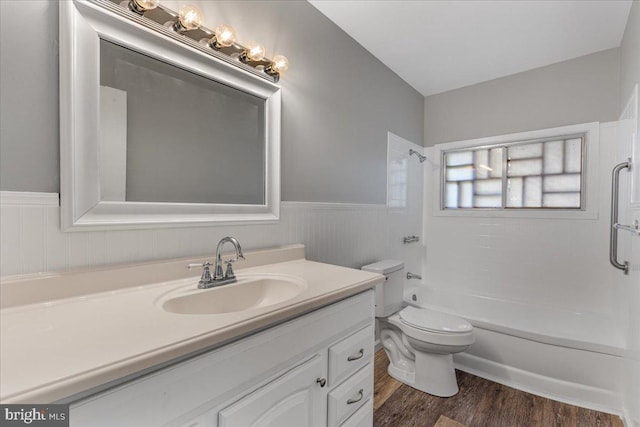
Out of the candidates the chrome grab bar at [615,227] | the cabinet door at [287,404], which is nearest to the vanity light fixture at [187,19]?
the cabinet door at [287,404]

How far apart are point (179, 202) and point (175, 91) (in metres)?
0.44

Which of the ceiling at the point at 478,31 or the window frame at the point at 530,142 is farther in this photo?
the window frame at the point at 530,142

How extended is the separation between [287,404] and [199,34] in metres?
1.40

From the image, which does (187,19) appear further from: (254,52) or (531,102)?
(531,102)

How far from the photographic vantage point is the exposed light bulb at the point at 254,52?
1.33 meters

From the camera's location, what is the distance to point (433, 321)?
6.38 ft

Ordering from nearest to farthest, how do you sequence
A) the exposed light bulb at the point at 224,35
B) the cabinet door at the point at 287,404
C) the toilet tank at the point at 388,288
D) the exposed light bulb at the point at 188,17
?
1. the cabinet door at the point at 287,404
2. the exposed light bulb at the point at 188,17
3. the exposed light bulb at the point at 224,35
4. the toilet tank at the point at 388,288

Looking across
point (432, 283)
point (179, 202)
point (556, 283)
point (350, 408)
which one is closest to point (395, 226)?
point (432, 283)

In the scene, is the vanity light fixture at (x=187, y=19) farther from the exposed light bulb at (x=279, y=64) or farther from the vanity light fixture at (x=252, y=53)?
the exposed light bulb at (x=279, y=64)

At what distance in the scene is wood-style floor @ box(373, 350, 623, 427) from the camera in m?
1.62

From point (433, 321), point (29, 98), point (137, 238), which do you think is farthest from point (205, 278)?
point (433, 321)

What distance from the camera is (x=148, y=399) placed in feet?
1.87

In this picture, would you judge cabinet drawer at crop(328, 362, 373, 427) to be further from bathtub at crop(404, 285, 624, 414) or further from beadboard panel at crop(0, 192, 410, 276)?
bathtub at crop(404, 285, 624, 414)

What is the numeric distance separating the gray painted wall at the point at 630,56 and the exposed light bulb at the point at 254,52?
2.01 metres
